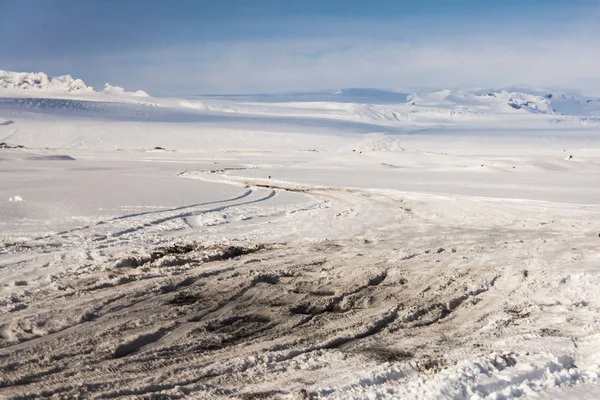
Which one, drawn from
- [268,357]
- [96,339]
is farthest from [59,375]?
[268,357]

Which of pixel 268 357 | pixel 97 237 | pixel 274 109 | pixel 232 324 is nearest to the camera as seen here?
pixel 268 357

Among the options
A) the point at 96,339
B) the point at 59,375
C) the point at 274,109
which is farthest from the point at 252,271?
the point at 274,109

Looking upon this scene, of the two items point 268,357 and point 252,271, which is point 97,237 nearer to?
point 252,271

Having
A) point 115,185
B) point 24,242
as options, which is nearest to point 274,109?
point 115,185

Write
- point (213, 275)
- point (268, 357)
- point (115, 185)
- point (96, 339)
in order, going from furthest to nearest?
1. point (115, 185)
2. point (213, 275)
3. point (96, 339)
4. point (268, 357)

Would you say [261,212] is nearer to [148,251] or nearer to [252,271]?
[148,251]

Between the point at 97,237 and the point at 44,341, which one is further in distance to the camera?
the point at 97,237

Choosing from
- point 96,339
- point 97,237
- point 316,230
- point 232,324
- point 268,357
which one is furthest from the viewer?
point 316,230

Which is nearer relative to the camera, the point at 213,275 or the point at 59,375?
the point at 59,375

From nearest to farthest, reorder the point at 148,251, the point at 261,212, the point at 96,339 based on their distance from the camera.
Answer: the point at 96,339 < the point at 148,251 < the point at 261,212
